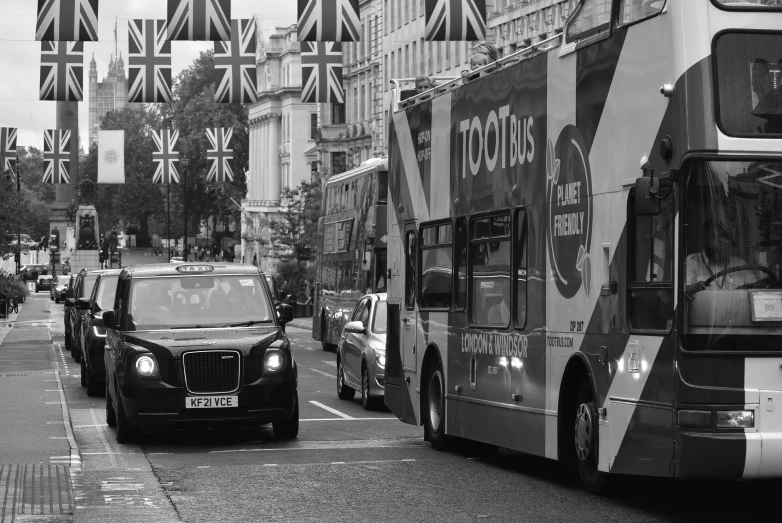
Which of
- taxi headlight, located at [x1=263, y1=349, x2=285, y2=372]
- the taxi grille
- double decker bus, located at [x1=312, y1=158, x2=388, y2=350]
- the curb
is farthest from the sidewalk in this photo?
double decker bus, located at [x1=312, y1=158, x2=388, y2=350]

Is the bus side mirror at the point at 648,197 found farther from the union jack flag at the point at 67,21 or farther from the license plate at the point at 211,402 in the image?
the union jack flag at the point at 67,21

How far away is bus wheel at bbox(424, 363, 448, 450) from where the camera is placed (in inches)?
634

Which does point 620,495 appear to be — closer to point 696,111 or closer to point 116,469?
point 696,111

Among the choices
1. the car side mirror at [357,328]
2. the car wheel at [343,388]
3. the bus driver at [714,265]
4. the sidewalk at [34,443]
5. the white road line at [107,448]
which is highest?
the bus driver at [714,265]

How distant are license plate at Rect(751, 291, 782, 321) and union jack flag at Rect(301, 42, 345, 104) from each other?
2641 centimetres

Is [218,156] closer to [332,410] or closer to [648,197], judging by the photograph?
[332,410]

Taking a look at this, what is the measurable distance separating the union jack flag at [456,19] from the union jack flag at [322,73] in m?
6.21

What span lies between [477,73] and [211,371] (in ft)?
13.4

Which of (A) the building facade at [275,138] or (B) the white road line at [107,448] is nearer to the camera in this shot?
(B) the white road line at [107,448]

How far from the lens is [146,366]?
16.6m

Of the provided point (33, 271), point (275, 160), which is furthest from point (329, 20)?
point (33, 271)

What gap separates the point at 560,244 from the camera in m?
12.8

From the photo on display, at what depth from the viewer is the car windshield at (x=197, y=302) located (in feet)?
57.6

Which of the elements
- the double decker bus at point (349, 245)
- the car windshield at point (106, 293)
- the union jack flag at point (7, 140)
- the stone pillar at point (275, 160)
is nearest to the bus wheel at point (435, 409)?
the car windshield at point (106, 293)
